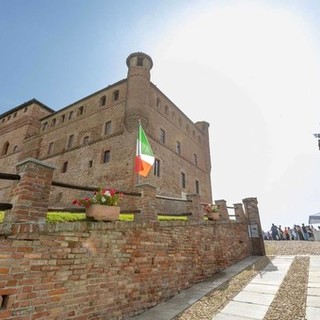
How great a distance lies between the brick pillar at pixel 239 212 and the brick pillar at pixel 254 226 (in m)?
0.47

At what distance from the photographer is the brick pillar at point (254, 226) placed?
12.1 meters

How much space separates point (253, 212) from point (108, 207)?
34.2 ft

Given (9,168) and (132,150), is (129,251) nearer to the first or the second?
(132,150)

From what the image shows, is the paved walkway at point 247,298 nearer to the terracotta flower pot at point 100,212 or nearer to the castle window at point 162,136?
the terracotta flower pot at point 100,212

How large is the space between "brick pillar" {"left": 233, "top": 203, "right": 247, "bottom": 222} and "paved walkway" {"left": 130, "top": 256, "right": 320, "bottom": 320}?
3678 mm

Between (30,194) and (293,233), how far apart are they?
20.5 metres

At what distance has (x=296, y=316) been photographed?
464cm

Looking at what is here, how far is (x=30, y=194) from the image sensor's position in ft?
12.7

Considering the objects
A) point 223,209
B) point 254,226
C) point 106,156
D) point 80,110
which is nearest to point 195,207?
point 223,209

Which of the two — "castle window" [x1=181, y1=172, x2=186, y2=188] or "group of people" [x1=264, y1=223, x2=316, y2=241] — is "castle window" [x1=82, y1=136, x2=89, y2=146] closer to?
"castle window" [x1=181, y1=172, x2=186, y2=188]

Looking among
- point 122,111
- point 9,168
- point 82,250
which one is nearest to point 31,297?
point 82,250

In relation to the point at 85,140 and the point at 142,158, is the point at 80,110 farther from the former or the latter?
the point at 142,158

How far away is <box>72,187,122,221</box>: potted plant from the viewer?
16.3ft

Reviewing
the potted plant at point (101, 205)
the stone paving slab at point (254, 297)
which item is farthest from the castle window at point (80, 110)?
the stone paving slab at point (254, 297)
